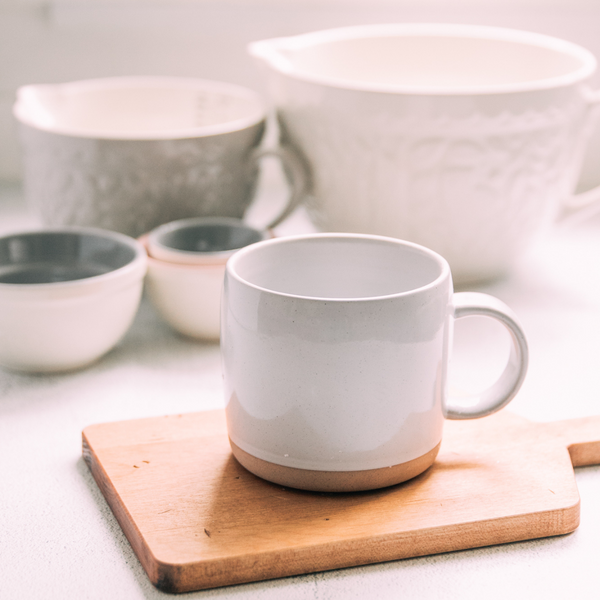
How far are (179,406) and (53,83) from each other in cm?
63

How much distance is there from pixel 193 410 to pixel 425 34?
1.72 feet

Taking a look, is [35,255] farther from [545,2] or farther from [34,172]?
[545,2]

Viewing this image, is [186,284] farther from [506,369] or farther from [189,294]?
[506,369]

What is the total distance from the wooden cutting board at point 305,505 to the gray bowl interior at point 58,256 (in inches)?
7.7

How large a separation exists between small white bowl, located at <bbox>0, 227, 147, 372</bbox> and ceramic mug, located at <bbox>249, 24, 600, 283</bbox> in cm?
20

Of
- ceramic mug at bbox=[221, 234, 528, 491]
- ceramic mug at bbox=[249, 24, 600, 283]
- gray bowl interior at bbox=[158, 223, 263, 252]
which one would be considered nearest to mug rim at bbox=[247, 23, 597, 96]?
ceramic mug at bbox=[249, 24, 600, 283]

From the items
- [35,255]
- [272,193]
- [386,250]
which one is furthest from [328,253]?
[272,193]

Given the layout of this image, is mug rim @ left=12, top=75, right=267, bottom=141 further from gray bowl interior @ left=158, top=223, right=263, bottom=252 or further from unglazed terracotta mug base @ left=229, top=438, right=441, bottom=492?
unglazed terracotta mug base @ left=229, top=438, right=441, bottom=492

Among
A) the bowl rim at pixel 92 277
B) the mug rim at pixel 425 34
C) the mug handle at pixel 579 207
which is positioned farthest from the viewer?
the mug handle at pixel 579 207

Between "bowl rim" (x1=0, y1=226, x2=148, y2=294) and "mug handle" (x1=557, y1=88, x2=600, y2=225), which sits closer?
"bowl rim" (x1=0, y1=226, x2=148, y2=294)

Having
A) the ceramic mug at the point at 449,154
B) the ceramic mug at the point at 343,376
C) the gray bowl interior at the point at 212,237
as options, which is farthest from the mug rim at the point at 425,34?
the ceramic mug at the point at 343,376

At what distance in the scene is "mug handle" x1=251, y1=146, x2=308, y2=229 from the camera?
0.72 metres

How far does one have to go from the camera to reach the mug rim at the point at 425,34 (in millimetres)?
636

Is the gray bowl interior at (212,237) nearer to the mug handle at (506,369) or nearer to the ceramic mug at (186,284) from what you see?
the ceramic mug at (186,284)
